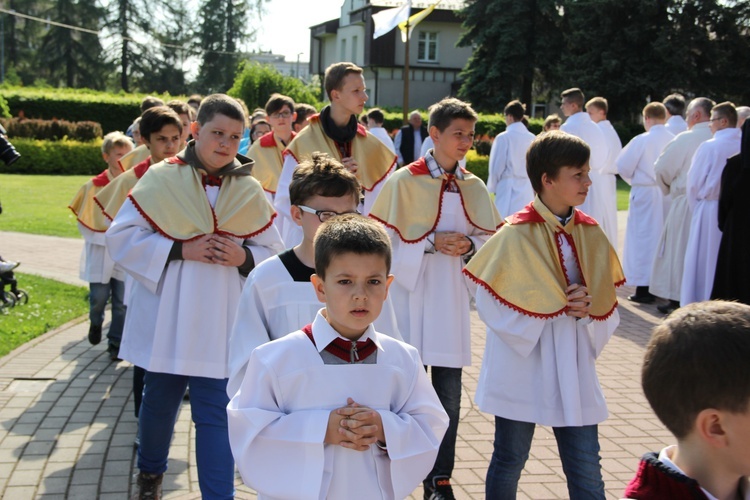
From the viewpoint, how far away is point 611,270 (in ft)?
14.2

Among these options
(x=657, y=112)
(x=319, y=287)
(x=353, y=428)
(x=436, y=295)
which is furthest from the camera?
(x=657, y=112)

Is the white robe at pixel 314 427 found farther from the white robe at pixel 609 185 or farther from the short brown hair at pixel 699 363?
Result: the white robe at pixel 609 185

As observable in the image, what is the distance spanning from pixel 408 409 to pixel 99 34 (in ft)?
234

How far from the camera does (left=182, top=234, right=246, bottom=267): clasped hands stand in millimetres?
4562

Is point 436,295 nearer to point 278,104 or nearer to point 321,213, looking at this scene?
point 321,213

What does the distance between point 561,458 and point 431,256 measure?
147 cm

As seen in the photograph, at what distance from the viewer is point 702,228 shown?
31.8 feet

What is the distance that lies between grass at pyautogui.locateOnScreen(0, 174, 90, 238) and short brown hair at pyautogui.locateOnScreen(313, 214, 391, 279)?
44.6 feet

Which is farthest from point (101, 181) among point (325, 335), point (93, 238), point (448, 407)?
point (325, 335)

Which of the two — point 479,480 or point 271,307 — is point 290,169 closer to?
point 479,480

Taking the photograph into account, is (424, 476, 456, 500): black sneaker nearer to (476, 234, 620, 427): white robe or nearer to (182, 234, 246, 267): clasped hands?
(476, 234, 620, 427): white robe

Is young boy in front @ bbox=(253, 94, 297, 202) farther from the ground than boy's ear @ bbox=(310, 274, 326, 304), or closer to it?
farther from the ground

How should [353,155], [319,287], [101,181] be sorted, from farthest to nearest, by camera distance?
1. [101,181]
2. [353,155]
3. [319,287]

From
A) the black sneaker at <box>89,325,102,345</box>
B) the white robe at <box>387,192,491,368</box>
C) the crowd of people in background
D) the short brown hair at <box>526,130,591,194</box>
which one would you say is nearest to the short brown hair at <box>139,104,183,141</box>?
the crowd of people in background
